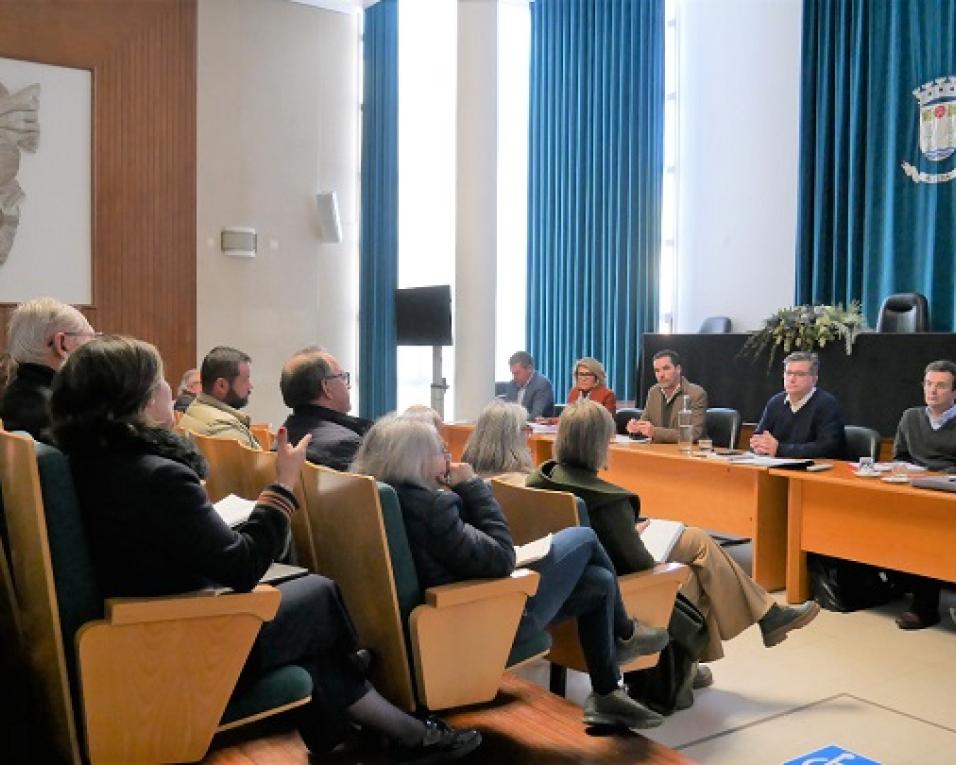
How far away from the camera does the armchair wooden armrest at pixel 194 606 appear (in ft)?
6.44

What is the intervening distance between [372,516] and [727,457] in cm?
302

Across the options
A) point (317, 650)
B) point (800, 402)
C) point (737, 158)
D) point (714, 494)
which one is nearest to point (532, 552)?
point (317, 650)

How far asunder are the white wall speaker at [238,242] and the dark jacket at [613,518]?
647 cm

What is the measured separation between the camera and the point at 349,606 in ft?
8.74

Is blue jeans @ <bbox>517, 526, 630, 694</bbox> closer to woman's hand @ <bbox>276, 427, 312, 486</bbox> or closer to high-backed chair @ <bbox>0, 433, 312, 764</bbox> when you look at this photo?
woman's hand @ <bbox>276, 427, 312, 486</bbox>

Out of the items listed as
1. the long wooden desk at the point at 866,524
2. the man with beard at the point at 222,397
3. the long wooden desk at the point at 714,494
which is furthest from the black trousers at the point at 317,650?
the long wooden desk at the point at 714,494

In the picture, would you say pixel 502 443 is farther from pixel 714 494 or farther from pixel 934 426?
pixel 934 426

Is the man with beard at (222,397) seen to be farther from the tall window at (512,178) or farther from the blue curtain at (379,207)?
the tall window at (512,178)

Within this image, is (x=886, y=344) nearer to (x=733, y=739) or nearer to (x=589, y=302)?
(x=589, y=302)

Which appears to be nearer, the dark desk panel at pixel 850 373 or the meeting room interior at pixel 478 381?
the meeting room interior at pixel 478 381

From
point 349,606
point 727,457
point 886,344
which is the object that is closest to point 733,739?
point 349,606

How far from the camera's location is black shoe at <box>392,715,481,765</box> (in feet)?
8.00

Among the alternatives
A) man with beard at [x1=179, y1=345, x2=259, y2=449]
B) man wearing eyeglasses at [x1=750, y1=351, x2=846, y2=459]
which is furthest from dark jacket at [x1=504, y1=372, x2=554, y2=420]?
man with beard at [x1=179, y1=345, x2=259, y2=449]

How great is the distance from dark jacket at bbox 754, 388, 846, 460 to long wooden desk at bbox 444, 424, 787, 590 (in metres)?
0.44
